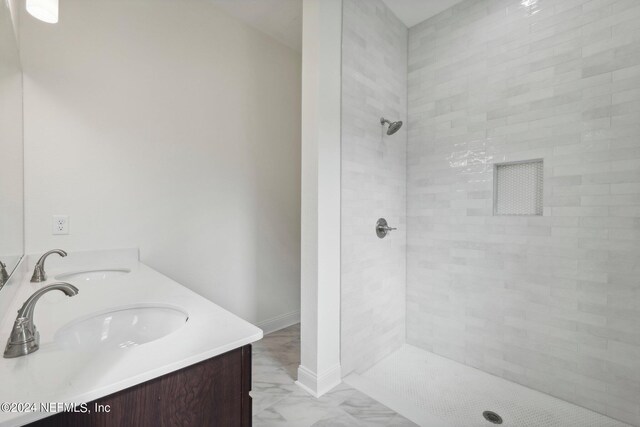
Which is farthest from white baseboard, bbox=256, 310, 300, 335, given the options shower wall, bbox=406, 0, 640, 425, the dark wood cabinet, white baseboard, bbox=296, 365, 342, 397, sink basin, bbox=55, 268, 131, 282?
the dark wood cabinet

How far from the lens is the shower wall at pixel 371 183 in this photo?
186 centimetres

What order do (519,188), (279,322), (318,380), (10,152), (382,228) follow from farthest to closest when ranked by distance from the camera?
1. (279,322)
2. (382,228)
3. (519,188)
4. (318,380)
5. (10,152)

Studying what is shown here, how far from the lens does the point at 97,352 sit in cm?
69

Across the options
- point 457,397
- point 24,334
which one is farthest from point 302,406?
point 24,334

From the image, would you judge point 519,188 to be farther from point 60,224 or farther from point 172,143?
point 60,224

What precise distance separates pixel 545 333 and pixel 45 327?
2320 mm

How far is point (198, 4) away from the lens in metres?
2.14

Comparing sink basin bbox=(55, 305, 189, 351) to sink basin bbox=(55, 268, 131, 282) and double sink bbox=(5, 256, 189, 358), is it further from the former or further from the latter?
sink basin bbox=(55, 268, 131, 282)

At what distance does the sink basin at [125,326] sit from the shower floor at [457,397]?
48.8 inches

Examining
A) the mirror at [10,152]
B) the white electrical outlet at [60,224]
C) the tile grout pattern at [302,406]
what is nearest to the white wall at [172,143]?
the white electrical outlet at [60,224]

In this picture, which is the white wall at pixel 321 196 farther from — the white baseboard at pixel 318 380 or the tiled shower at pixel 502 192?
the tiled shower at pixel 502 192

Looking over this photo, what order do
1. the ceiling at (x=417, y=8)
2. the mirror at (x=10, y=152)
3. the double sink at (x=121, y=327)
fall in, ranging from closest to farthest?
the double sink at (x=121, y=327) → the mirror at (x=10, y=152) → the ceiling at (x=417, y=8)

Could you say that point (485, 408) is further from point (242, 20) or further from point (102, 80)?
point (242, 20)

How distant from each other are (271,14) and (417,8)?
3.63 ft
